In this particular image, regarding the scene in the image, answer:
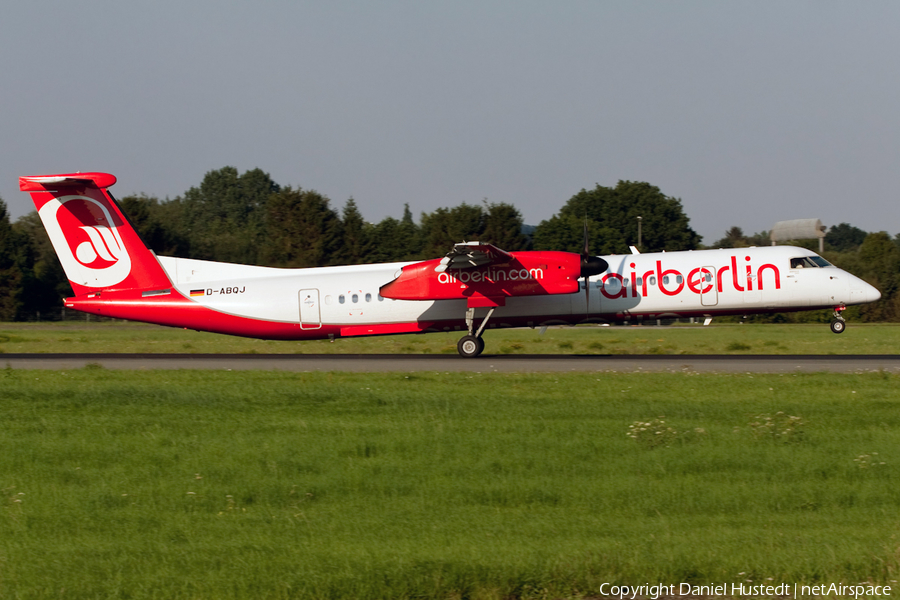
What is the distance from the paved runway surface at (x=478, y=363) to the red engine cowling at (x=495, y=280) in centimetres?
182

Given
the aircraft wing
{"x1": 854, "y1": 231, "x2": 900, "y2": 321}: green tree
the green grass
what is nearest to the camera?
the green grass

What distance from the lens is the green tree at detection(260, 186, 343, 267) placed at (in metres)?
63.6

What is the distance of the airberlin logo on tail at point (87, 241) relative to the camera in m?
22.5

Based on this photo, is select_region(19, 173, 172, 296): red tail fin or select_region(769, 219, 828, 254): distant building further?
select_region(769, 219, 828, 254): distant building

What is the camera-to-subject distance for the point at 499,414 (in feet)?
41.3

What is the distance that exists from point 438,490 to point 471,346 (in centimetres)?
1413

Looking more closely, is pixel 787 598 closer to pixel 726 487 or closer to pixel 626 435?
pixel 726 487

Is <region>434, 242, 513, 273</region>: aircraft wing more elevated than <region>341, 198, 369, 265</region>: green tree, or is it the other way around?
<region>341, 198, 369, 265</region>: green tree

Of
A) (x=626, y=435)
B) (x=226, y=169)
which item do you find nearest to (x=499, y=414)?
(x=626, y=435)

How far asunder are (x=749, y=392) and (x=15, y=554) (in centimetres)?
1222

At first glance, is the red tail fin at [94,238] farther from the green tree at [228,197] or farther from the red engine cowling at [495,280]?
the green tree at [228,197]

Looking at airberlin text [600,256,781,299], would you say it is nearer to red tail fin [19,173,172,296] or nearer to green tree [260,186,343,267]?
red tail fin [19,173,172,296]

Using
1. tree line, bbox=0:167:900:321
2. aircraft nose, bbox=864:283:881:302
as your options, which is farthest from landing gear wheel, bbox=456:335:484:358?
tree line, bbox=0:167:900:321

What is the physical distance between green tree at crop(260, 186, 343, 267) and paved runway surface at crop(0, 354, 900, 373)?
128 ft
